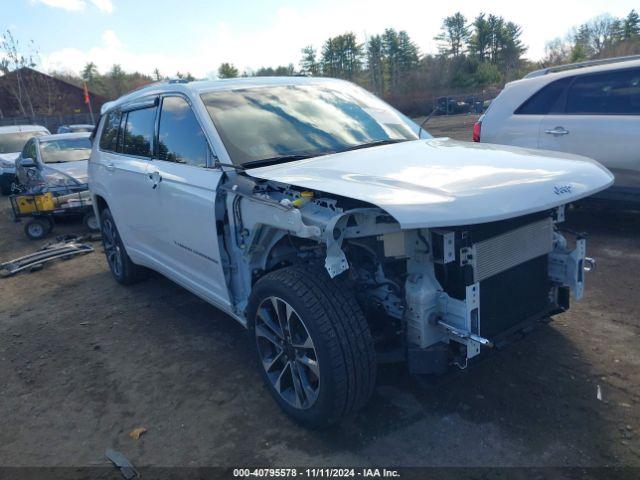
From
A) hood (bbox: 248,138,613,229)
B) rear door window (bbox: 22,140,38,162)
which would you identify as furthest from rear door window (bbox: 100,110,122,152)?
rear door window (bbox: 22,140,38,162)

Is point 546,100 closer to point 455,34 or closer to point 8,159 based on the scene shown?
point 8,159

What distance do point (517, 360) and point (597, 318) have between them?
101 cm

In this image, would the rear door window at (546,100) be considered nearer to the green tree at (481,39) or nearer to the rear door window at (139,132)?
the rear door window at (139,132)

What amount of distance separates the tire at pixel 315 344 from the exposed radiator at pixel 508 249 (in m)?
0.65

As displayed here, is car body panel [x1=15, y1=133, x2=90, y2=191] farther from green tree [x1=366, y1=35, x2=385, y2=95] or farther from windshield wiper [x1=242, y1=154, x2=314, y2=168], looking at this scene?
green tree [x1=366, y1=35, x2=385, y2=95]

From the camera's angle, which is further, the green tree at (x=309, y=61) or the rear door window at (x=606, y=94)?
the green tree at (x=309, y=61)

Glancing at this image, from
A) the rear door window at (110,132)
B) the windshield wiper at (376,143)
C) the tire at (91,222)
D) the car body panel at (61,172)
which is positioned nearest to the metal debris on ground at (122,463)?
the windshield wiper at (376,143)

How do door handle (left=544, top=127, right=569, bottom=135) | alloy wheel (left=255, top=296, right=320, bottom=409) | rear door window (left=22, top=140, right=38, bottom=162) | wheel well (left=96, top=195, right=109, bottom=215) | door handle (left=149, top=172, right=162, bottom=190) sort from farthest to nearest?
rear door window (left=22, top=140, right=38, bottom=162) → door handle (left=544, top=127, right=569, bottom=135) → wheel well (left=96, top=195, right=109, bottom=215) → door handle (left=149, top=172, right=162, bottom=190) → alloy wheel (left=255, top=296, right=320, bottom=409)

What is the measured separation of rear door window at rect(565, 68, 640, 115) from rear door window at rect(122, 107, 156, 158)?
Result: 4.67 meters

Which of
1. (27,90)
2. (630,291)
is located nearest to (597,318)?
(630,291)

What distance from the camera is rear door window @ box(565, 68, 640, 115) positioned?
5668 mm

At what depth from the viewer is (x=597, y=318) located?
4.07 meters

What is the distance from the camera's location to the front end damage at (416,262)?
268 cm

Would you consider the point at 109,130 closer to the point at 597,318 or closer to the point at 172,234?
the point at 172,234
